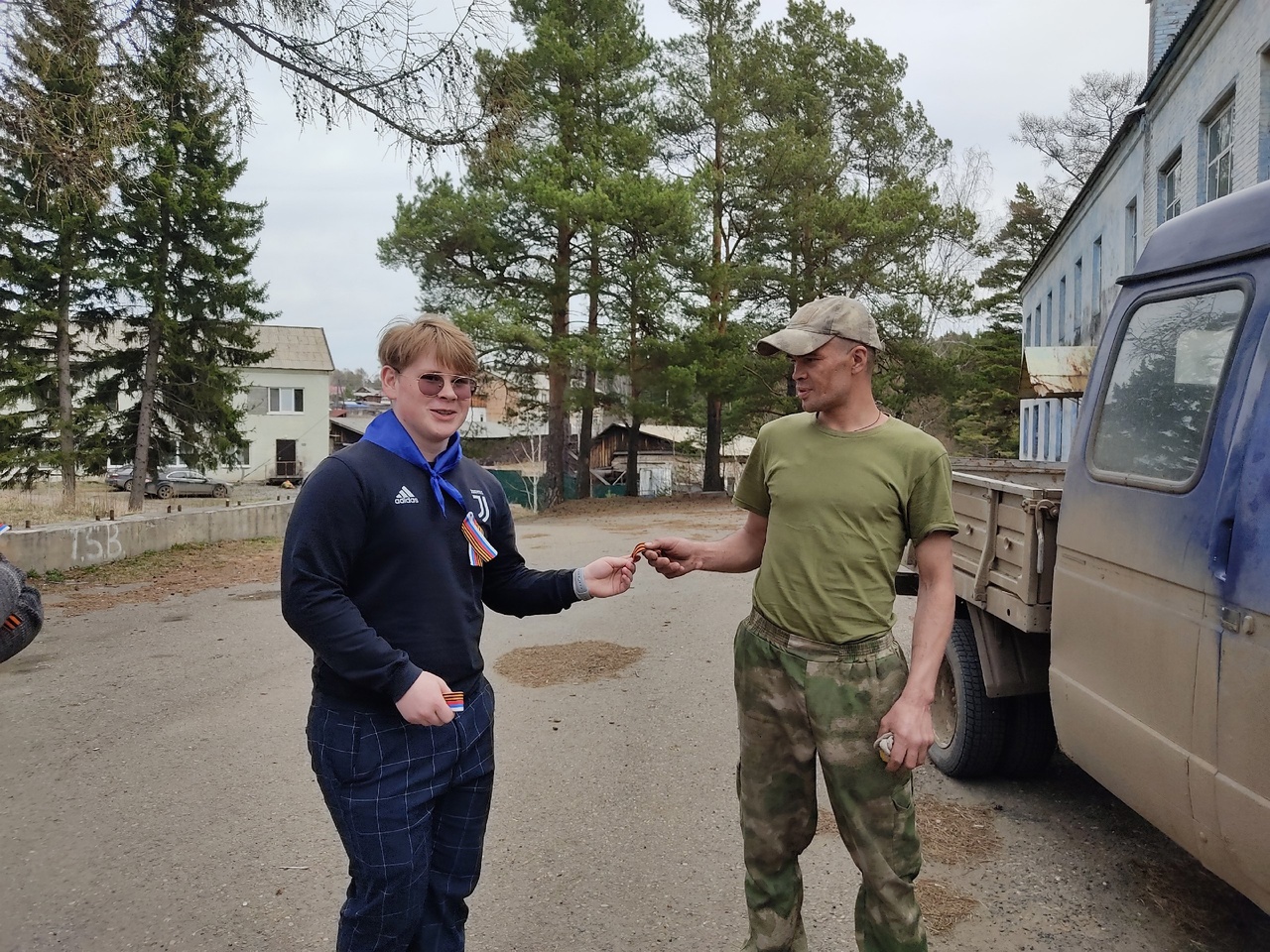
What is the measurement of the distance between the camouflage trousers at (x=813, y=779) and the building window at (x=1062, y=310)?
24.6 m

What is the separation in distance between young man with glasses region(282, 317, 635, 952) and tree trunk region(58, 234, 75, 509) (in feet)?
60.2

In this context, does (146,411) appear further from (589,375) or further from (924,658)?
(924,658)

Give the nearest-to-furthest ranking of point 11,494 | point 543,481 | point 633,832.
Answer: point 633,832, point 11,494, point 543,481

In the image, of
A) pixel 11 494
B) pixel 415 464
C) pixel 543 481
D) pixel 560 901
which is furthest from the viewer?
pixel 543 481

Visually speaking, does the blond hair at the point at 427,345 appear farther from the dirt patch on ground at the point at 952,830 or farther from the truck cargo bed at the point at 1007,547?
the dirt patch on ground at the point at 952,830

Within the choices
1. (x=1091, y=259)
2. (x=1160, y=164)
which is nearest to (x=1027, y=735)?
(x=1160, y=164)

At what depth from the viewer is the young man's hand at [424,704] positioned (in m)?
2.07

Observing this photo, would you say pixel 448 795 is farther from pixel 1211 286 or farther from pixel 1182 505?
pixel 1211 286

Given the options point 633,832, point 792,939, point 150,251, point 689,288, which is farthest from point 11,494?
point 792,939

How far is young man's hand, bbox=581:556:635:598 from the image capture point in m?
2.68

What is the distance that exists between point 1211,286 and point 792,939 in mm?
2208

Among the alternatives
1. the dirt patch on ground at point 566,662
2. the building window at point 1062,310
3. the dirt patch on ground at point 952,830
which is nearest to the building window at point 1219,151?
the dirt patch on ground at point 566,662

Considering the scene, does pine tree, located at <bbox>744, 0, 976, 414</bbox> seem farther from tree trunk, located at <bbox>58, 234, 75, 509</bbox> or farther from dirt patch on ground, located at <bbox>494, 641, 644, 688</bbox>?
dirt patch on ground, located at <bbox>494, 641, 644, 688</bbox>

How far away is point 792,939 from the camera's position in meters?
2.65
